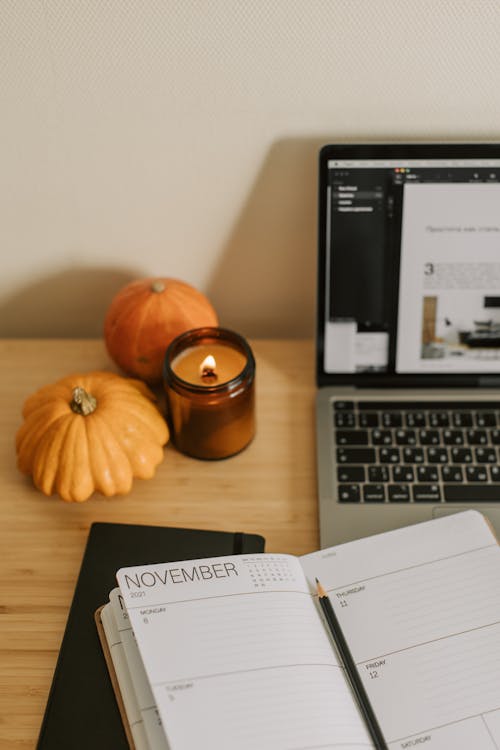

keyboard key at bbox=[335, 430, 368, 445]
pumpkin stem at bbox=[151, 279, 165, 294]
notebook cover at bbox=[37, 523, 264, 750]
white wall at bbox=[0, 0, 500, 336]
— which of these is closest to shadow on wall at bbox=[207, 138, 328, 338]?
white wall at bbox=[0, 0, 500, 336]

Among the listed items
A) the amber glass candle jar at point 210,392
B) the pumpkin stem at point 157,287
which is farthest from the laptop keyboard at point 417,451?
the pumpkin stem at point 157,287

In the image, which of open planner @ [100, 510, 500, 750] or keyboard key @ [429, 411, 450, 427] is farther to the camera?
keyboard key @ [429, 411, 450, 427]

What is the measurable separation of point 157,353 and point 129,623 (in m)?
0.31

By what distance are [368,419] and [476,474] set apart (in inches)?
4.9

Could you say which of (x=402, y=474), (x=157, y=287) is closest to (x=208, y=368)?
(x=157, y=287)

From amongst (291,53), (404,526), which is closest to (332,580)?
(404,526)

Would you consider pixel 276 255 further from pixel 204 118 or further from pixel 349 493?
pixel 349 493

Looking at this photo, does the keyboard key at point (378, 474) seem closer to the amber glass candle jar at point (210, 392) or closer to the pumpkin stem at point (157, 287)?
the amber glass candle jar at point (210, 392)

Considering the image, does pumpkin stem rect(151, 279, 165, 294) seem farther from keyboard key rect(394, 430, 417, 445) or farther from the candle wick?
keyboard key rect(394, 430, 417, 445)

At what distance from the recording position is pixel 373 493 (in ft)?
2.42

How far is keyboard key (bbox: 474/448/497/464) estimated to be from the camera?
76cm

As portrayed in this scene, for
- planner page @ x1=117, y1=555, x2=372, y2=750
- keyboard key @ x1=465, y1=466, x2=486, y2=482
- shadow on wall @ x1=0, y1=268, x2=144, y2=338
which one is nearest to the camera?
planner page @ x1=117, y1=555, x2=372, y2=750

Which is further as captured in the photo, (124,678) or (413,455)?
(413,455)

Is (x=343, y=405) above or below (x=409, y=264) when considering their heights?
below
